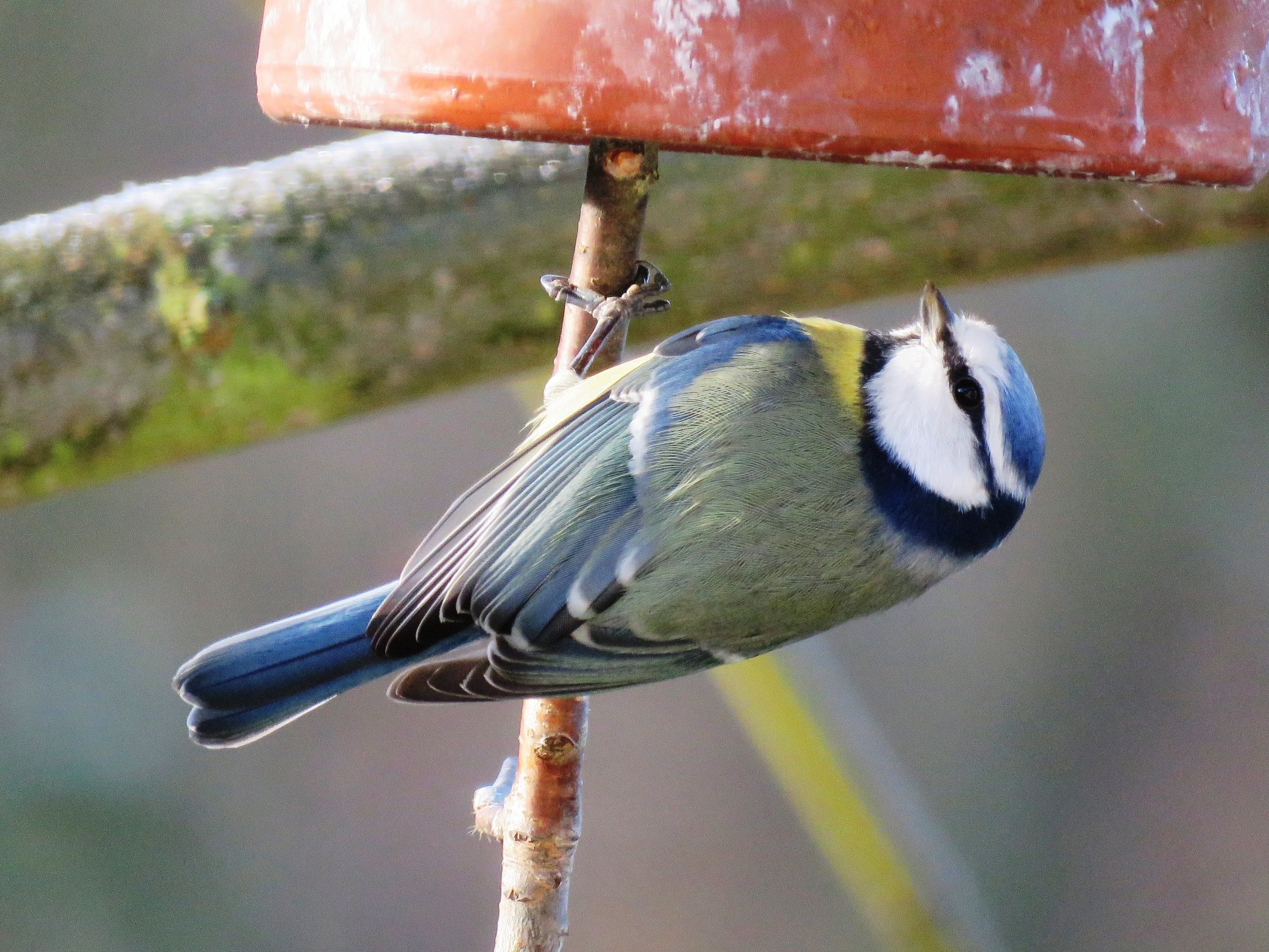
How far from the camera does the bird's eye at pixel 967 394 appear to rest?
3.53ft

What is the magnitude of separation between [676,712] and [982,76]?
2.00m

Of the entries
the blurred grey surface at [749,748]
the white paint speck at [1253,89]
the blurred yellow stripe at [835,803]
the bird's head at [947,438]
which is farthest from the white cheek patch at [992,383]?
the blurred grey surface at [749,748]

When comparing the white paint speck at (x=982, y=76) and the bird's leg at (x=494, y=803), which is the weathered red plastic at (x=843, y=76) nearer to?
the white paint speck at (x=982, y=76)

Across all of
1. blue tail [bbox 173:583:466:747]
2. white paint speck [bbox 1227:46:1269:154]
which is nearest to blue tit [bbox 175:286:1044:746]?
blue tail [bbox 173:583:466:747]

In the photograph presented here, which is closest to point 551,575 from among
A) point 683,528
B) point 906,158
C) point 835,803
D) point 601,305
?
point 683,528

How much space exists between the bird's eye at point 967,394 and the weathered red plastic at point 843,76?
39 centimetres

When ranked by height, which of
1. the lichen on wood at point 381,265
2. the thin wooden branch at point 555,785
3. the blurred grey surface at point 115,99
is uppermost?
the blurred grey surface at point 115,99

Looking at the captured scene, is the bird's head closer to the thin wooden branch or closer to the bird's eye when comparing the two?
the bird's eye

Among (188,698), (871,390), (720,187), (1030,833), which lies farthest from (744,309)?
(1030,833)

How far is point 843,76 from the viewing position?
64 cm

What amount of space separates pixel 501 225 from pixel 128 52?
1.54 m

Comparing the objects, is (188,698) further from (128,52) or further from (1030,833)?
(128,52)

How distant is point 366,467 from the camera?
8.55ft

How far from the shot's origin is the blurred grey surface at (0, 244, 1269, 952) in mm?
2441
